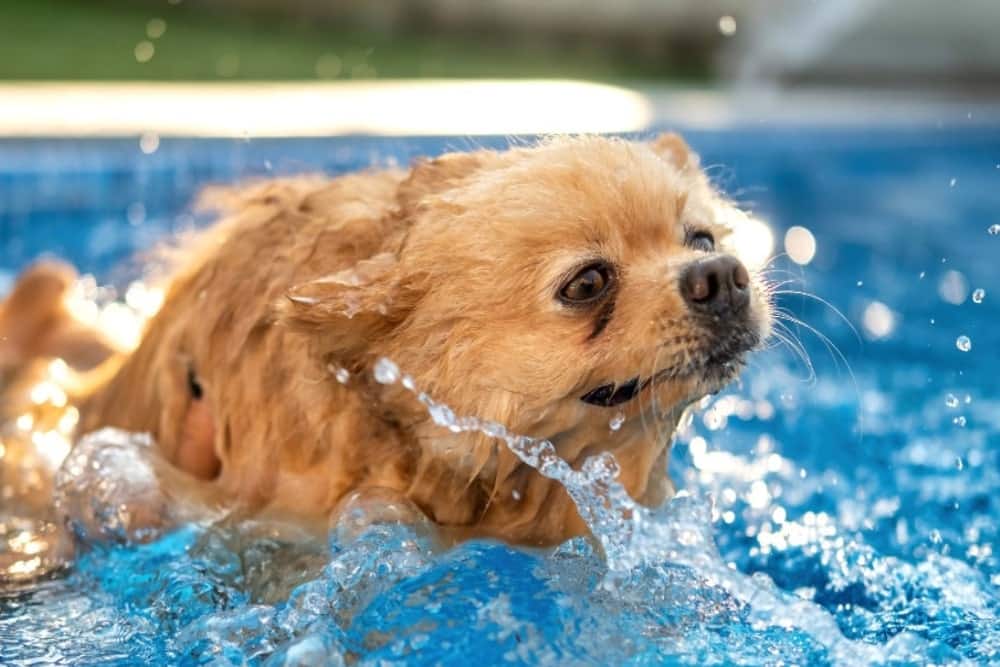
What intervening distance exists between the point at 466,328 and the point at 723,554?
1.34 metres

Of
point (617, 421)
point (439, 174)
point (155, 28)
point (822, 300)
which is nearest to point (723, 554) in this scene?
point (822, 300)

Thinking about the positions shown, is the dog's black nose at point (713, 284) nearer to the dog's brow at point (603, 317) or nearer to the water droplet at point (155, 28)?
the dog's brow at point (603, 317)

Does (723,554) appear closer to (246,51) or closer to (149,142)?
(149,142)

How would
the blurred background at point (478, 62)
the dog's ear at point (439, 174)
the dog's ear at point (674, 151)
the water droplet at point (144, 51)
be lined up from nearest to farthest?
the dog's ear at point (439, 174)
the dog's ear at point (674, 151)
the blurred background at point (478, 62)
the water droplet at point (144, 51)

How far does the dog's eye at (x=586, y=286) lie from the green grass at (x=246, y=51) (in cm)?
699

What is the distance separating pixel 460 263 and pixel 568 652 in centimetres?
91

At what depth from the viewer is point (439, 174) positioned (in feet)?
11.2

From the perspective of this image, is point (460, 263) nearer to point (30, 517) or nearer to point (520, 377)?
point (520, 377)

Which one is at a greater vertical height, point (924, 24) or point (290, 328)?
point (924, 24)

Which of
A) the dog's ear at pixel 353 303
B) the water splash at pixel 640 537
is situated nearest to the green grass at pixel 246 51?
the dog's ear at pixel 353 303

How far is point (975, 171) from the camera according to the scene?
8805 millimetres

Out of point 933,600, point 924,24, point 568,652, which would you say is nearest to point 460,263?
point 568,652

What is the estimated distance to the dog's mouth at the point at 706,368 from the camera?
3.02 meters

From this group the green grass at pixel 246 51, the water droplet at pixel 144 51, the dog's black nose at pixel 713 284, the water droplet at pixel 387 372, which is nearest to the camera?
the dog's black nose at pixel 713 284
